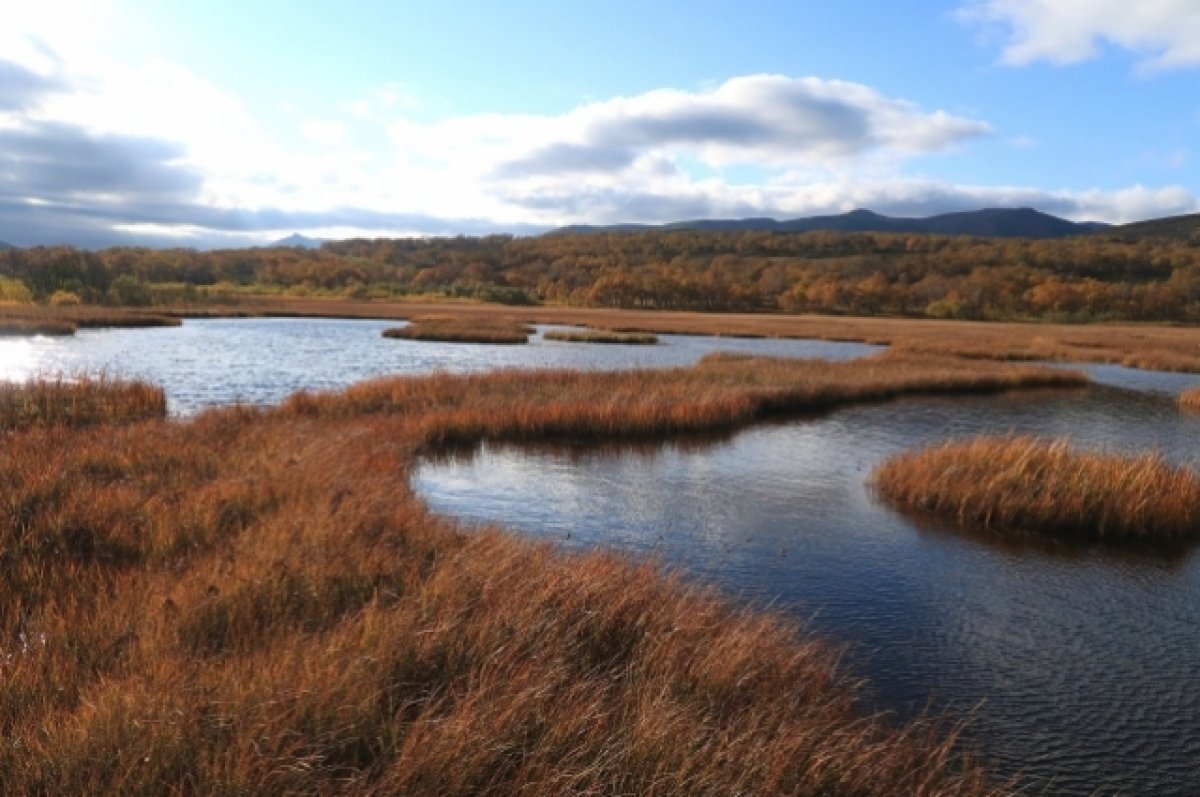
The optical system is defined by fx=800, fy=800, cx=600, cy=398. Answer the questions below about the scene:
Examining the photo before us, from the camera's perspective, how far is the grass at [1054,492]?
45.9ft

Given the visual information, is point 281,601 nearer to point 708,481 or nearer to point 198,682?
point 198,682

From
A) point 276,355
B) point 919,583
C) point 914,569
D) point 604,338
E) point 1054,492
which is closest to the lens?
point 919,583

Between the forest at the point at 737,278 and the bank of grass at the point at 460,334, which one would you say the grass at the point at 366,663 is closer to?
the bank of grass at the point at 460,334

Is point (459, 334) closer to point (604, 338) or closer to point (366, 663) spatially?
point (604, 338)

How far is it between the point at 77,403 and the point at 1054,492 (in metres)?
20.9

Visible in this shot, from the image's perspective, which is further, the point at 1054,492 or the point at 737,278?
the point at 737,278

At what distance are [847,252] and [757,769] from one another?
7883 inches

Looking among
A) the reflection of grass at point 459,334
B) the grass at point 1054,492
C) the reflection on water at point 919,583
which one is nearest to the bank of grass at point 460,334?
the reflection of grass at point 459,334

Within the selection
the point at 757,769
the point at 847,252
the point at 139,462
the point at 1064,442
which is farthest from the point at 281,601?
the point at 847,252

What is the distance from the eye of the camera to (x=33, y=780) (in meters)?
4.21

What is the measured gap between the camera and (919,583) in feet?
37.5

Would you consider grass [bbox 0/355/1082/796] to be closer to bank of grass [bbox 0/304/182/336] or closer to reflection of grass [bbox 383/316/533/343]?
reflection of grass [bbox 383/316/533/343]

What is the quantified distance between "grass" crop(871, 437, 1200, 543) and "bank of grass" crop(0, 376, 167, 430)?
17392mm

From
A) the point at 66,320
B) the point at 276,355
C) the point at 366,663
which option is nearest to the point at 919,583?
the point at 366,663
